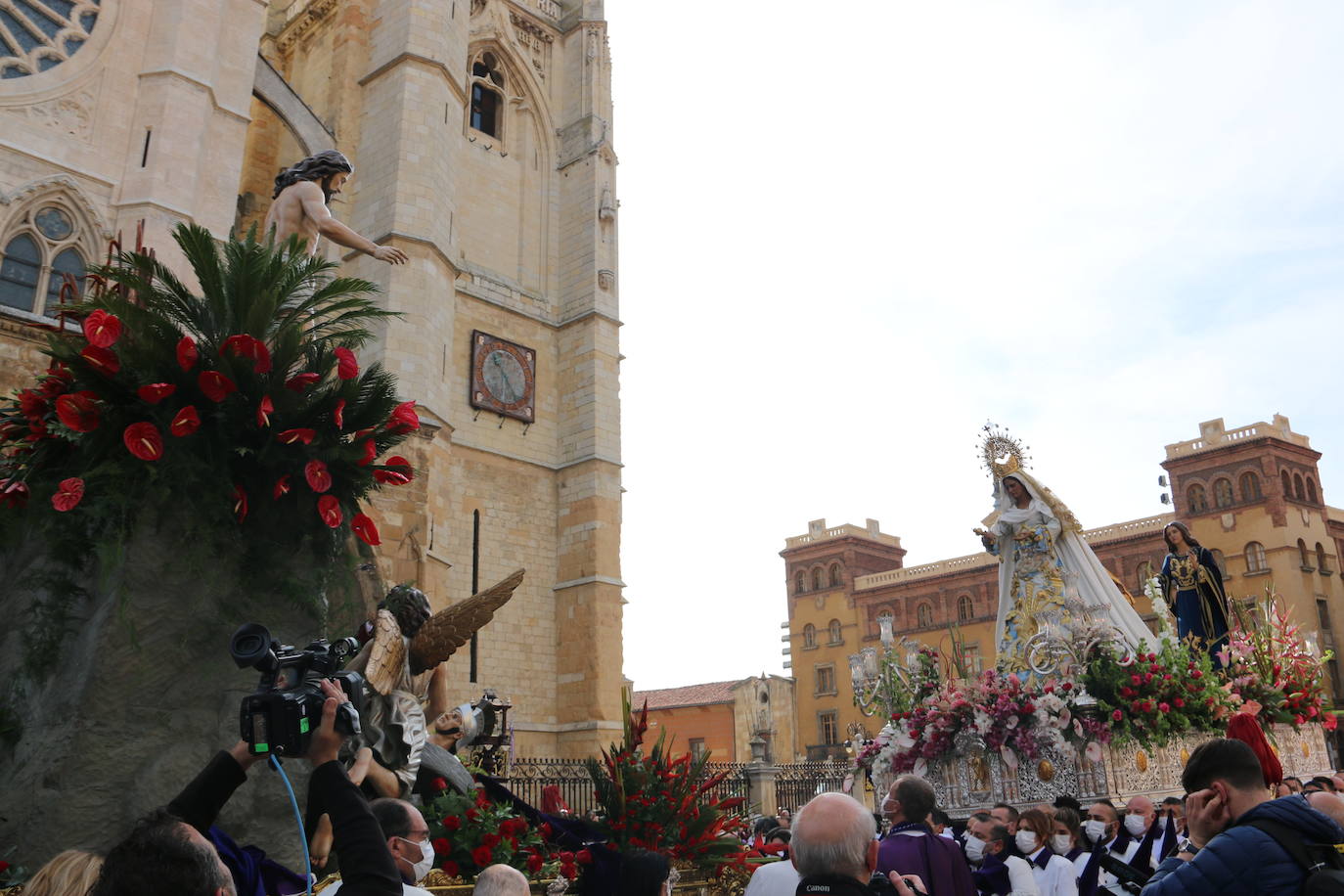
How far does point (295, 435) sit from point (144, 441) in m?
0.66

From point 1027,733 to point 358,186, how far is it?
1724 centimetres

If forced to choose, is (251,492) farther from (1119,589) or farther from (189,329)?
(1119,589)

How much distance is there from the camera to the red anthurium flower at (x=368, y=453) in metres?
5.23

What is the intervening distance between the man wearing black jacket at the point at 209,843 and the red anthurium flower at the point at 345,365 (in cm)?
284

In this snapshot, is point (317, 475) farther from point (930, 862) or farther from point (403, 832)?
point (930, 862)

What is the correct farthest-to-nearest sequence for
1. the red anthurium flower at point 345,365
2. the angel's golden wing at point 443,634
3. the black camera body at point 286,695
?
the angel's golden wing at point 443,634 → the red anthurium flower at point 345,365 → the black camera body at point 286,695

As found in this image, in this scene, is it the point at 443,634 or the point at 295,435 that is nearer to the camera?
the point at 295,435

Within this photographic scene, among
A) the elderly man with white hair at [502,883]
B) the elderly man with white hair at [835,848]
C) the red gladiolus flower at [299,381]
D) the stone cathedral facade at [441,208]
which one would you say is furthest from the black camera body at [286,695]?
the stone cathedral facade at [441,208]

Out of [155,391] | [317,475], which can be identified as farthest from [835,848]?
[155,391]

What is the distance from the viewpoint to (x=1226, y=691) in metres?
9.47

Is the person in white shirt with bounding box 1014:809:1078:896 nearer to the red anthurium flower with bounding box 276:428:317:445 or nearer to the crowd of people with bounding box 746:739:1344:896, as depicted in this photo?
the crowd of people with bounding box 746:739:1344:896

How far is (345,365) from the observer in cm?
519

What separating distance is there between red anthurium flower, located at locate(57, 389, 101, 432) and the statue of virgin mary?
8.53 meters

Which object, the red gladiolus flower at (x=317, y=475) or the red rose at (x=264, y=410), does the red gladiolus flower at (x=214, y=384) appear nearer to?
the red rose at (x=264, y=410)
